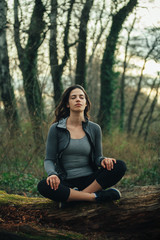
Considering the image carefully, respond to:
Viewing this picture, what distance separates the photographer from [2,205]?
11.3ft

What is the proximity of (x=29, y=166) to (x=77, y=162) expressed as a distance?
381 centimetres

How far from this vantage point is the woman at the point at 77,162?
10.6ft

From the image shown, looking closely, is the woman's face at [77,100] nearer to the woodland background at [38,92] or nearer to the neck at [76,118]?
the neck at [76,118]

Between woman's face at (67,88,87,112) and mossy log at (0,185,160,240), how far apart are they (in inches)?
50.0

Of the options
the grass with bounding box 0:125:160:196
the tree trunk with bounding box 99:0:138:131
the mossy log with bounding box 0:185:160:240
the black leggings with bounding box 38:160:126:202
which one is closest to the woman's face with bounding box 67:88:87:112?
the black leggings with bounding box 38:160:126:202

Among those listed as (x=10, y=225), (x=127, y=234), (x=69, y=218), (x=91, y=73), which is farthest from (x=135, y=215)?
(x=91, y=73)

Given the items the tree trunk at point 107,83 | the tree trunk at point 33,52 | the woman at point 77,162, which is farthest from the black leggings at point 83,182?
the tree trunk at point 107,83

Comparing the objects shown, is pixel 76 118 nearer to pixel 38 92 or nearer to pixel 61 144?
pixel 61 144

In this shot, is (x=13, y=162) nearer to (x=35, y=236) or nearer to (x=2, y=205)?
(x=2, y=205)

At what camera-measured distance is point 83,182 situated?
3.53 m

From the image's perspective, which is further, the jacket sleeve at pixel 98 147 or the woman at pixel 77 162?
the jacket sleeve at pixel 98 147

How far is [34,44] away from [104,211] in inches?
269

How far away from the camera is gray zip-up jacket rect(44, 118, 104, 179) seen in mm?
3556

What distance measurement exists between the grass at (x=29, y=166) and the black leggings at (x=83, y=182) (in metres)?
2.65
